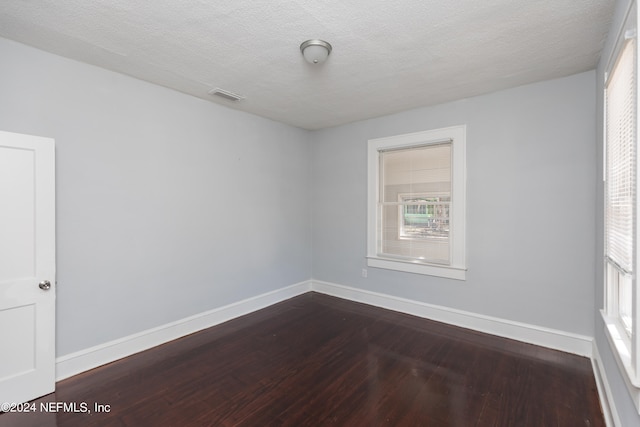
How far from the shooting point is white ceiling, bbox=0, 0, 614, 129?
1883 millimetres

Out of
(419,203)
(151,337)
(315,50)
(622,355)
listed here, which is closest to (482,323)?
(419,203)

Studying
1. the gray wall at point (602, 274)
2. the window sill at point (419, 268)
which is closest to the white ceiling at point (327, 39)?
the gray wall at point (602, 274)

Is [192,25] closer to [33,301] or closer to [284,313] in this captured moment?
[33,301]

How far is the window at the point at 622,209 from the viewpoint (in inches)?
54.8

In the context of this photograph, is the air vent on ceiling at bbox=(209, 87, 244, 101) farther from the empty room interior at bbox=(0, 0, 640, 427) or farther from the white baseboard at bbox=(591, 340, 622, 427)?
the white baseboard at bbox=(591, 340, 622, 427)

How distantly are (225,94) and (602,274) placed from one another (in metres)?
3.95

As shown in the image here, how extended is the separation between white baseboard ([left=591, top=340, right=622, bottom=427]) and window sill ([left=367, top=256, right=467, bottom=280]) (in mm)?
1273

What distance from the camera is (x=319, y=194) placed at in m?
4.90

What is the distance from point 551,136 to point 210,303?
4.20 m

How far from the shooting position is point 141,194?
2.96 meters

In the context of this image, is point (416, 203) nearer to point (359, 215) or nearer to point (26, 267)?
point (359, 215)

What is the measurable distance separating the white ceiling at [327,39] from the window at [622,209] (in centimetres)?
52

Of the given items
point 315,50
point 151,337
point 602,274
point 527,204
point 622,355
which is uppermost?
point 315,50

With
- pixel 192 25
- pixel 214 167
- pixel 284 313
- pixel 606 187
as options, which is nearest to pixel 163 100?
pixel 214 167
